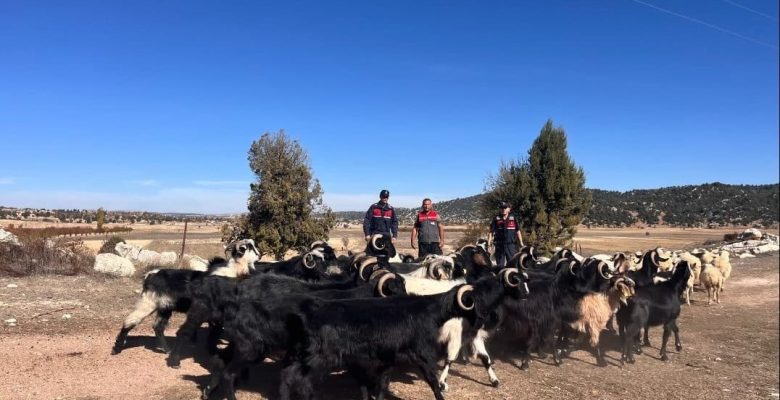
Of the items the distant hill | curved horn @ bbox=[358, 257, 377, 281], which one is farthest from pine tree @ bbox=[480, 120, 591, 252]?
the distant hill

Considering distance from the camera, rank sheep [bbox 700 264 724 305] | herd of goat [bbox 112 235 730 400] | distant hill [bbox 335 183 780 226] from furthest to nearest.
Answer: distant hill [bbox 335 183 780 226]
sheep [bbox 700 264 724 305]
herd of goat [bbox 112 235 730 400]

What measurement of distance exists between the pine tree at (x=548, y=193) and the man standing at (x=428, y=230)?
12469mm

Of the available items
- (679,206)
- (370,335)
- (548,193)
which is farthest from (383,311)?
(679,206)

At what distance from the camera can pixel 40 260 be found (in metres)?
14.6

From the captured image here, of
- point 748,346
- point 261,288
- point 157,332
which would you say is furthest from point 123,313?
point 748,346

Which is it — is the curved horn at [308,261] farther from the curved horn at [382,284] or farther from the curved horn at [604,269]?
the curved horn at [604,269]

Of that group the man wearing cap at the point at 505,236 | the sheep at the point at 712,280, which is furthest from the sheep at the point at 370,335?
the sheep at the point at 712,280

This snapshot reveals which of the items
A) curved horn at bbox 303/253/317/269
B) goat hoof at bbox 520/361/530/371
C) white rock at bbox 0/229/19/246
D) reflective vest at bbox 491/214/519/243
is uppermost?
reflective vest at bbox 491/214/519/243

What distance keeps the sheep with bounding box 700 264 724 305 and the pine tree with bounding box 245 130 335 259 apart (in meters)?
11.8

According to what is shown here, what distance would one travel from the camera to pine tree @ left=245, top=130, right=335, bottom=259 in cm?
1803

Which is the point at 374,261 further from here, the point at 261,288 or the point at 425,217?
the point at 425,217

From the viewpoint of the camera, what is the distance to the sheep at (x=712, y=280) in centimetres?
1407

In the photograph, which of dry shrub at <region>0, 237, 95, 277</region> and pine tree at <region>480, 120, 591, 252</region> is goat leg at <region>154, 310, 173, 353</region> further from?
pine tree at <region>480, 120, 591, 252</region>

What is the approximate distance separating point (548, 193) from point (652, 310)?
17020 mm
